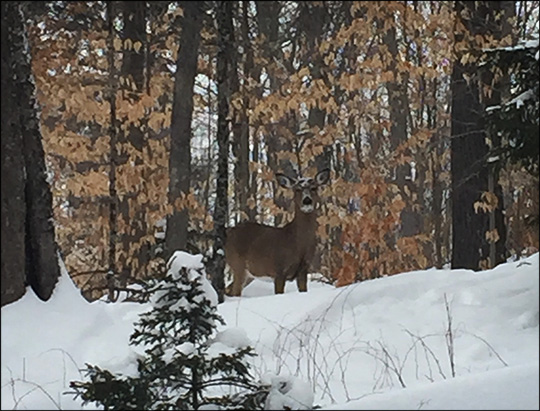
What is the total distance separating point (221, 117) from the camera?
7.10 metres

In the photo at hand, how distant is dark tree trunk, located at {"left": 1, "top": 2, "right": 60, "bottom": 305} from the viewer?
3.56 m

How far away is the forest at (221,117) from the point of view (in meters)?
4.25

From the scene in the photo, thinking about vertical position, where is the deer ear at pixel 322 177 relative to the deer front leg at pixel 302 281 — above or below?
above

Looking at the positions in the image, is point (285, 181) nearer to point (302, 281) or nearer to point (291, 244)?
point (291, 244)

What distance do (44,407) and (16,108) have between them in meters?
1.80

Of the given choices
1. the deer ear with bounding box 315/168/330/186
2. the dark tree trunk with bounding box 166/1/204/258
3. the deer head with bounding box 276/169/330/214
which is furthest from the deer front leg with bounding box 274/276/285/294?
the dark tree trunk with bounding box 166/1/204/258

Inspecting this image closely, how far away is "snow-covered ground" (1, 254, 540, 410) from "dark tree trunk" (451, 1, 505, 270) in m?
2.15

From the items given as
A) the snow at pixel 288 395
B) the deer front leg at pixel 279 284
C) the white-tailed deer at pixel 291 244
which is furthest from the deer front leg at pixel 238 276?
the snow at pixel 288 395

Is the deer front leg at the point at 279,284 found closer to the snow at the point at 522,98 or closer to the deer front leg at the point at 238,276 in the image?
the deer front leg at the point at 238,276

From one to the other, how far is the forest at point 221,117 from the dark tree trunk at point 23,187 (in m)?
0.01

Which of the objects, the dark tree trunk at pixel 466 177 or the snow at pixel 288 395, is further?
the dark tree trunk at pixel 466 177

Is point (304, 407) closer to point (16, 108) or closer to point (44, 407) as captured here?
point (44, 407)

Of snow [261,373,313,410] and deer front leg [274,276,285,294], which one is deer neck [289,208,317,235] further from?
snow [261,373,313,410]

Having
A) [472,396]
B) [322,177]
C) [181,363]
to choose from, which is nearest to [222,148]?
[322,177]
